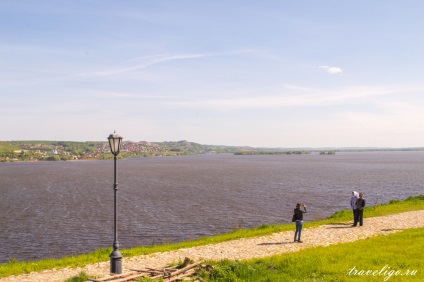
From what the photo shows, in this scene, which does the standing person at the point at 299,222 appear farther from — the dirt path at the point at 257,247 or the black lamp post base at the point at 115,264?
the black lamp post base at the point at 115,264

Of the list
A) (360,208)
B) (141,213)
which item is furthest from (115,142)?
(141,213)

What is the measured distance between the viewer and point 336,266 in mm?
15617

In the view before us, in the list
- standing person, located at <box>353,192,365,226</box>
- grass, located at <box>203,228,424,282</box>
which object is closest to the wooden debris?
grass, located at <box>203,228,424,282</box>

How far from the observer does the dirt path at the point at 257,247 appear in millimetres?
17641

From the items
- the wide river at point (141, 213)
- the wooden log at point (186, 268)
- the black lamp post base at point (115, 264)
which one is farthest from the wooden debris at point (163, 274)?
the wide river at point (141, 213)

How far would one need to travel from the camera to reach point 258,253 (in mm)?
20031

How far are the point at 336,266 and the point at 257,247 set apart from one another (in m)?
6.48

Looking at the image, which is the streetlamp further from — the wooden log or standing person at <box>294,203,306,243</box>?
standing person at <box>294,203,306,243</box>

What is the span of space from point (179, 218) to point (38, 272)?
2685cm

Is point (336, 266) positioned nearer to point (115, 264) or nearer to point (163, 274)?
point (163, 274)

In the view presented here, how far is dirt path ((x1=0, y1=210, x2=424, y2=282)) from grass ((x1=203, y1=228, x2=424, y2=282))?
2426 mm

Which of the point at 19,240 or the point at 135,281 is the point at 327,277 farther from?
the point at 19,240

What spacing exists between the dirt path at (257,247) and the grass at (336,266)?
2.43 metres

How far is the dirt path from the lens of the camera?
17641 millimetres
